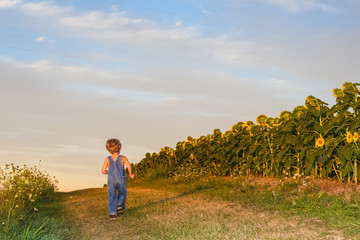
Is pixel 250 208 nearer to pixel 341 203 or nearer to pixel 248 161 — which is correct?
pixel 341 203

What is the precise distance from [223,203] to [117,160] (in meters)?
2.50

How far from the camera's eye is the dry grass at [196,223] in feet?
20.7

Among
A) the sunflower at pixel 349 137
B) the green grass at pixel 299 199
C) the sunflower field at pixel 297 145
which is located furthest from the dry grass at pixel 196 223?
the sunflower at pixel 349 137

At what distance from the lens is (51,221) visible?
812 cm

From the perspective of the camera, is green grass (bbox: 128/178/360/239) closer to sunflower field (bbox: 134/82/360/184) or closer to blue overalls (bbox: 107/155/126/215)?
sunflower field (bbox: 134/82/360/184)

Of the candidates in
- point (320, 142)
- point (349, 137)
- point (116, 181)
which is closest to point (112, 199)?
point (116, 181)

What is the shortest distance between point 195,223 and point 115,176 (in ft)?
8.84

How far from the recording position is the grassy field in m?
6.45

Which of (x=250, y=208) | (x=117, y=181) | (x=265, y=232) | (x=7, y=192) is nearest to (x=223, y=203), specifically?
(x=250, y=208)

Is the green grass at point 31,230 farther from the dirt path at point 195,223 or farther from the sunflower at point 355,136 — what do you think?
the sunflower at point 355,136

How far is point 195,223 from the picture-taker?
7.16m

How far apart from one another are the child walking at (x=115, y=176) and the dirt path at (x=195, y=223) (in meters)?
0.28

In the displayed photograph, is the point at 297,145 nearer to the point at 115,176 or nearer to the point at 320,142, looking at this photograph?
the point at 320,142

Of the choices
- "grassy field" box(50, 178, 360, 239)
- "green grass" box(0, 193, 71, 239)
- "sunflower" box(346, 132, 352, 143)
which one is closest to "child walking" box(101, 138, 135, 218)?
"grassy field" box(50, 178, 360, 239)
